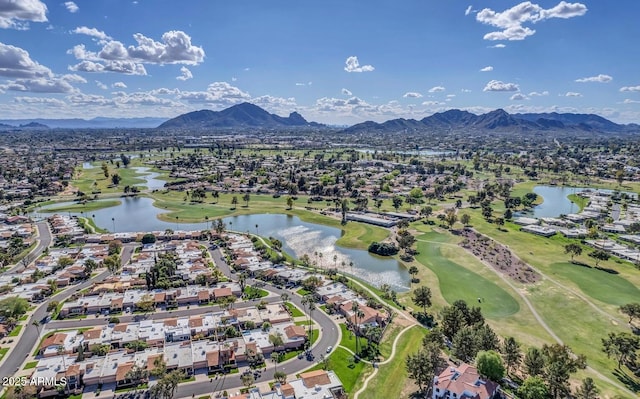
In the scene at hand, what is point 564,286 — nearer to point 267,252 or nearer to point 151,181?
point 267,252

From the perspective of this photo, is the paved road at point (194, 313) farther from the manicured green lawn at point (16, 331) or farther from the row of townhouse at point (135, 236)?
the row of townhouse at point (135, 236)

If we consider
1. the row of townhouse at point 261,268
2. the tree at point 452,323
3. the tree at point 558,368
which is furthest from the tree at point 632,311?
the row of townhouse at point 261,268

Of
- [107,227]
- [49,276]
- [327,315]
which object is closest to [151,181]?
[107,227]

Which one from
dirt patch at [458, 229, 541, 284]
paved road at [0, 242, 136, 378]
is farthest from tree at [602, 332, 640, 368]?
paved road at [0, 242, 136, 378]

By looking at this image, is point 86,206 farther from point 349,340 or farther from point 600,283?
point 600,283

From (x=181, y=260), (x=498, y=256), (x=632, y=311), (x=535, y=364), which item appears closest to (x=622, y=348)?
(x=632, y=311)

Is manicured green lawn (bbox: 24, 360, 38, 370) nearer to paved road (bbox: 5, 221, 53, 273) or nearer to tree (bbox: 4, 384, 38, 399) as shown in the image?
tree (bbox: 4, 384, 38, 399)

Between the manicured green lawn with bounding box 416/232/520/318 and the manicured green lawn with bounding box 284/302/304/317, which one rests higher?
the manicured green lawn with bounding box 284/302/304/317
